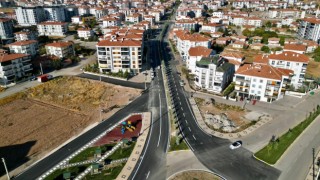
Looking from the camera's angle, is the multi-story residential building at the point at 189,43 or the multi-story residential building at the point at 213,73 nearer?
the multi-story residential building at the point at 213,73

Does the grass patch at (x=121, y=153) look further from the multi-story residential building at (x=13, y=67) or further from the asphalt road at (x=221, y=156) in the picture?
the multi-story residential building at (x=13, y=67)

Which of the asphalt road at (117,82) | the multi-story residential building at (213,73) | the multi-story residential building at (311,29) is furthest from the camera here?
the multi-story residential building at (311,29)

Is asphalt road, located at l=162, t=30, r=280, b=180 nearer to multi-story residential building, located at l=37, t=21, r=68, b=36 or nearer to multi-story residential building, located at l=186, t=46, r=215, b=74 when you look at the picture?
multi-story residential building, located at l=186, t=46, r=215, b=74

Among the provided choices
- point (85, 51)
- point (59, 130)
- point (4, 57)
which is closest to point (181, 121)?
point (59, 130)

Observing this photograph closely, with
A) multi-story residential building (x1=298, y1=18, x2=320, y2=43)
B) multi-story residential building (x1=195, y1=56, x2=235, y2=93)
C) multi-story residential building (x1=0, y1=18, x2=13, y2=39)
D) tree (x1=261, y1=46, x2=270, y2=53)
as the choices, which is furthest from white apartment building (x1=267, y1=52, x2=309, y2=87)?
multi-story residential building (x1=0, y1=18, x2=13, y2=39)

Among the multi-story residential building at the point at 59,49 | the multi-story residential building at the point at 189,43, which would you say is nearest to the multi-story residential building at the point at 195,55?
the multi-story residential building at the point at 189,43

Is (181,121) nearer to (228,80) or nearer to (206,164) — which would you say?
(206,164)
